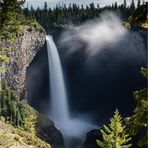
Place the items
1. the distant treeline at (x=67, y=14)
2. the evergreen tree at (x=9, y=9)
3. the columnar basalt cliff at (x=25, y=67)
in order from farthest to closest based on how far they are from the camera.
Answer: the distant treeline at (x=67, y=14) < the columnar basalt cliff at (x=25, y=67) < the evergreen tree at (x=9, y=9)

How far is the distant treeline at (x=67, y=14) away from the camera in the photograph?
114725 millimetres

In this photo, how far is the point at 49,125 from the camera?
79562 mm

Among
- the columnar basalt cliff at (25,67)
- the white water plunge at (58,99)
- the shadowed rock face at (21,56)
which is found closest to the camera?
the columnar basalt cliff at (25,67)

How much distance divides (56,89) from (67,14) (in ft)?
117

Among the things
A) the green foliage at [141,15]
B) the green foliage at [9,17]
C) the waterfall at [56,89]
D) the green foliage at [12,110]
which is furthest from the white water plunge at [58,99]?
the green foliage at [141,15]

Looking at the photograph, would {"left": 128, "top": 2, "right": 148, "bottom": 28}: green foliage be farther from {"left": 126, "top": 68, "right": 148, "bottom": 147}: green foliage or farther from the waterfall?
the waterfall

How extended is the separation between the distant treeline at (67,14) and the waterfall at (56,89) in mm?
16989

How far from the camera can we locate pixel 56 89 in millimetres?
94688

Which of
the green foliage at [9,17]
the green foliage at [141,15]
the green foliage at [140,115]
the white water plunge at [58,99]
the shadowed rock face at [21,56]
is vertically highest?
the green foliage at [141,15]

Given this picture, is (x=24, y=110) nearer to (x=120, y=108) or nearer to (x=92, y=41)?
(x=120, y=108)

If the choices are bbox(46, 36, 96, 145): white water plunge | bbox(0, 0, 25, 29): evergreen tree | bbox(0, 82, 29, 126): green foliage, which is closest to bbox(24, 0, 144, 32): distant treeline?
bbox(46, 36, 96, 145): white water plunge

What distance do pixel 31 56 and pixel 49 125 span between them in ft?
61.3

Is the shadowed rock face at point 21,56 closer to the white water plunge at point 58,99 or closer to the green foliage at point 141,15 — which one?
the white water plunge at point 58,99

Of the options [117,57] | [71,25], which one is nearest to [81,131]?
[117,57]
